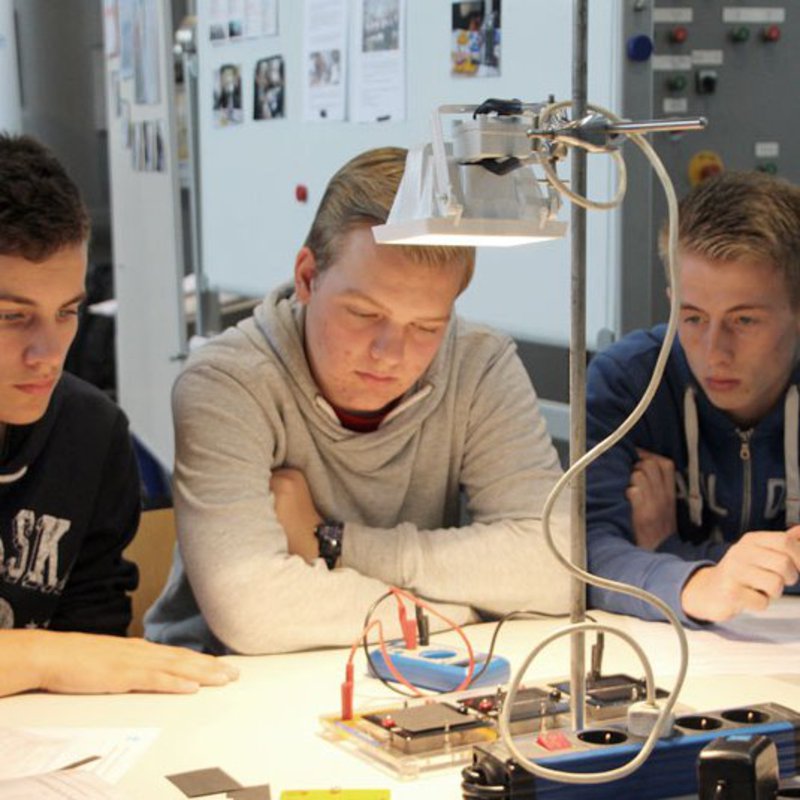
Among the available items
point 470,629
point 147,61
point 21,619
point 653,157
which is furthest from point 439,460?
point 147,61

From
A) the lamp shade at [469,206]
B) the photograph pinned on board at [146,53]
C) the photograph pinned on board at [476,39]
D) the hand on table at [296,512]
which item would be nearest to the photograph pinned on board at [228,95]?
the photograph pinned on board at [146,53]

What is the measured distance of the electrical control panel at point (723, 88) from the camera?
290 cm

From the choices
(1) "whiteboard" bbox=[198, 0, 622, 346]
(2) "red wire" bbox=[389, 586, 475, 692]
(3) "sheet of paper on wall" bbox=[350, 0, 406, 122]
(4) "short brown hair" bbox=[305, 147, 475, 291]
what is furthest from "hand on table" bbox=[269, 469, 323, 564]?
(3) "sheet of paper on wall" bbox=[350, 0, 406, 122]

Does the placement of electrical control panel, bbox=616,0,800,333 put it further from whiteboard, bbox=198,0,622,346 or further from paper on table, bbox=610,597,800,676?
paper on table, bbox=610,597,800,676

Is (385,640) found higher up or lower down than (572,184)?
lower down

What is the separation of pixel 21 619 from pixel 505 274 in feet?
4.45

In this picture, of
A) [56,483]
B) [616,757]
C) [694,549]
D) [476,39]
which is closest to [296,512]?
[56,483]

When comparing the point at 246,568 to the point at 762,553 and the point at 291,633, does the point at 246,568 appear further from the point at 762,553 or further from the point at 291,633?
the point at 762,553

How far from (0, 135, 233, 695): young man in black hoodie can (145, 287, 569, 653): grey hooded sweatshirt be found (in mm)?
133

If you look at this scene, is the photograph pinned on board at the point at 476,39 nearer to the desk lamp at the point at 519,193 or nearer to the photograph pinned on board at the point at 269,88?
the photograph pinned on board at the point at 269,88

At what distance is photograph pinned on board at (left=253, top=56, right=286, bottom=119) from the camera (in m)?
3.70

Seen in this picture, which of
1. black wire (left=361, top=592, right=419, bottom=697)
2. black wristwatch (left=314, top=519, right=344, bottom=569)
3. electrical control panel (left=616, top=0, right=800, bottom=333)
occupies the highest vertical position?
electrical control panel (left=616, top=0, right=800, bottom=333)

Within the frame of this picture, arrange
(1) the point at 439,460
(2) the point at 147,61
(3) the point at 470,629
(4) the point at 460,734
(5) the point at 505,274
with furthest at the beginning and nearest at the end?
(2) the point at 147,61, (5) the point at 505,274, (1) the point at 439,460, (3) the point at 470,629, (4) the point at 460,734

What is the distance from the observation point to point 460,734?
1313 millimetres
